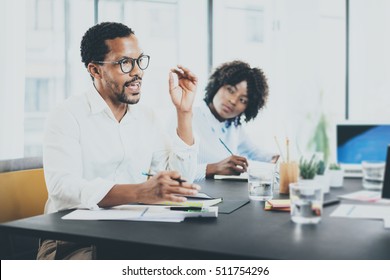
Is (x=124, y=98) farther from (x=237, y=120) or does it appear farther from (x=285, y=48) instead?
(x=285, y=48)

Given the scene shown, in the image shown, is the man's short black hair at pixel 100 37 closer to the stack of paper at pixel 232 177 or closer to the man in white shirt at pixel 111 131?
the man in white shirt at pixel 111 131

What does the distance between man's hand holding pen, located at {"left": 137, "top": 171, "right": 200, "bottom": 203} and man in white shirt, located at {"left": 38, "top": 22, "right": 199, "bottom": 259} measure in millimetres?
190

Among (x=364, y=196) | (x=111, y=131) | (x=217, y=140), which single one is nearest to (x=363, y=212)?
(x=364, y=196)

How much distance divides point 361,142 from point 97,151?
3.29 feet

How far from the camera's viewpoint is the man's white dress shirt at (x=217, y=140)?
2.80 meters

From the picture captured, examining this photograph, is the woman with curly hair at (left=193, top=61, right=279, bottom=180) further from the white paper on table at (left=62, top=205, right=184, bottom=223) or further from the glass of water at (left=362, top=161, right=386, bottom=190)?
the white paper on table at (left=62, top=205, right=184, bottom=223)

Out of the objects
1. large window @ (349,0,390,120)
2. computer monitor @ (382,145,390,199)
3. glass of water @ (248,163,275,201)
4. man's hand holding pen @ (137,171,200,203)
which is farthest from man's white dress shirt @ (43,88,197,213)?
large window @ (349,0,390,120)

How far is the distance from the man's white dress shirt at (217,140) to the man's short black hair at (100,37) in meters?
0.96

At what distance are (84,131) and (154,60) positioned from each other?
2.46 metres

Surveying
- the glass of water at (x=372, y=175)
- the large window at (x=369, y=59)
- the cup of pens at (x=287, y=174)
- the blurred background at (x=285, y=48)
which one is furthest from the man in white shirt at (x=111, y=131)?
the large window at (x=369, y=59)

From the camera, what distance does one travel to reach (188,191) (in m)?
1.41

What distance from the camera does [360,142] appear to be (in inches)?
72.3
